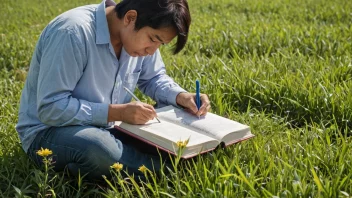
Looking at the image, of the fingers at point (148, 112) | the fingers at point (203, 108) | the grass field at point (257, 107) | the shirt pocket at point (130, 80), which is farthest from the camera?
the shirt pocket at point (130, 80)

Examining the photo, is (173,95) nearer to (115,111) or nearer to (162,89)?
(162,89)

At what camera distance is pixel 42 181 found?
→ 8.31ft

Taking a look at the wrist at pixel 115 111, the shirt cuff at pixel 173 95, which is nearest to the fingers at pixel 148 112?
the wrist at pixel 115 111

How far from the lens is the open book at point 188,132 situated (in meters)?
2.55

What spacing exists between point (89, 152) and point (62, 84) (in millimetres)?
331

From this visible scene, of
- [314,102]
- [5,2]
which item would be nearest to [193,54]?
[314,102]

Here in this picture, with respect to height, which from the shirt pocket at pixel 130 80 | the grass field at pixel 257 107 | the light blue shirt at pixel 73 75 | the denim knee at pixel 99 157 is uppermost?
the light blue shirt at pixel 73 75

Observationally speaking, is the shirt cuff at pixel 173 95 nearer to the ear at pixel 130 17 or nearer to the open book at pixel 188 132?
the open book at pixel 188 132

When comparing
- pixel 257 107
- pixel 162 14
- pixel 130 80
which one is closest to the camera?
pixel 162 14

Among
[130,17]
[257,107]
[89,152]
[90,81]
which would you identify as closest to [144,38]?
[130,17]

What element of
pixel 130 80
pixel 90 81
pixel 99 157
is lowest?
pixel 99 157

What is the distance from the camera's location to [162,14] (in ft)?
8.45

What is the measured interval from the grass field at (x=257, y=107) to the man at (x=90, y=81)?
0.45 ft

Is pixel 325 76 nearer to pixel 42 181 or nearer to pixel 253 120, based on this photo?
pixel 253 120
